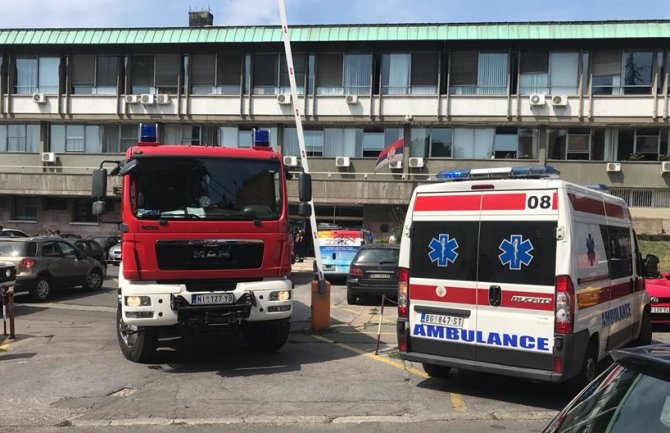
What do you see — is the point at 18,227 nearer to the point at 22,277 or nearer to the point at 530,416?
the point at 22,277

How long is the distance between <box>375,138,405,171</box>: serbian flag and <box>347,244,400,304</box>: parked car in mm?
16200

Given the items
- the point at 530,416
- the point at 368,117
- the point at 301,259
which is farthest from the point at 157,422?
the point at 368,117

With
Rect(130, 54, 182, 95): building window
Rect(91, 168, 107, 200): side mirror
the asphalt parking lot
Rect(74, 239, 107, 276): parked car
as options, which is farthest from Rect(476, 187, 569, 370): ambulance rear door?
Rect(130, 54, 182, 95): building window

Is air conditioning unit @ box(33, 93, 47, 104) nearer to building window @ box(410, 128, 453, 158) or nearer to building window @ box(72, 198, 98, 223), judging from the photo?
building window @ box(72, 198, 98, 223)

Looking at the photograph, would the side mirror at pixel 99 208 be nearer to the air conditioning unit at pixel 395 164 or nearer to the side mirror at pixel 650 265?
the side mirror at pixel 650 265

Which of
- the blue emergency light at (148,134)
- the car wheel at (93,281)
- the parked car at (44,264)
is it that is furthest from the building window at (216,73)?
the blue emergency light at (148,134)

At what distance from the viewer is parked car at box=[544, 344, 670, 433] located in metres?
2.11

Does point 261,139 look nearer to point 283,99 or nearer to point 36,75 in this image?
point 283,99

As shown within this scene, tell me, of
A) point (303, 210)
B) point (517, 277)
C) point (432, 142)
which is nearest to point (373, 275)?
point (303, 210)

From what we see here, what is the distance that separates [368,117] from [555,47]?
34.0 feet

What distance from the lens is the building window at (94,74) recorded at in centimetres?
3434

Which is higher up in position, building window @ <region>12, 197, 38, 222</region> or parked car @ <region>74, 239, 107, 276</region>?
building window @ <region>12, 197, 38, 222</region>

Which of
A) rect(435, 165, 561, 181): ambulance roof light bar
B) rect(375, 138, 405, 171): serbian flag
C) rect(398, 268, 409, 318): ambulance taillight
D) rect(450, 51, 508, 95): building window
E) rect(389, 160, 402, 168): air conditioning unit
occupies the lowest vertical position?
rect(398, 268, 409, 318): ambulance taillight

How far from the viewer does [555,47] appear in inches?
1196
